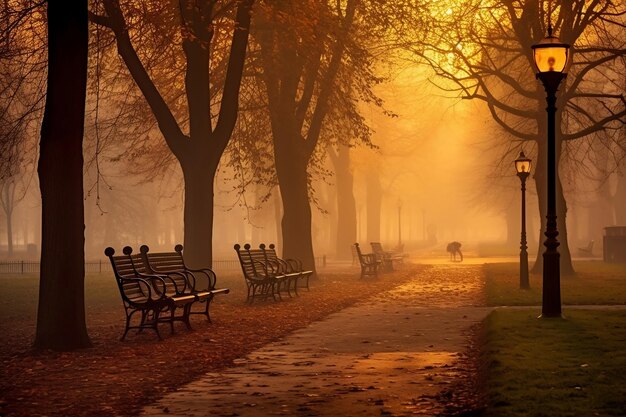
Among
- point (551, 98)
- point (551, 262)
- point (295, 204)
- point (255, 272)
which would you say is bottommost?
point (255, 272)

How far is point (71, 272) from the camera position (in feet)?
50.1

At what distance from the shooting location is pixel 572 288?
27172 millimetres

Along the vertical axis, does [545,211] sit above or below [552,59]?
below

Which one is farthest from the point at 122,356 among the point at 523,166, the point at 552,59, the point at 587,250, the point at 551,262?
the point at 587,250

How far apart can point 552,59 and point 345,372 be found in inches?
319

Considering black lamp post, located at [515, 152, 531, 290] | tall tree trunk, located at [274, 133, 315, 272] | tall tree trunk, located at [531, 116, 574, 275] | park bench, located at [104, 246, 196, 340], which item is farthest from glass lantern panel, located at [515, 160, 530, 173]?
park bench, located at [104, 246, 196, 340]

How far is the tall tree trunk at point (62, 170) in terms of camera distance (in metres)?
15.1

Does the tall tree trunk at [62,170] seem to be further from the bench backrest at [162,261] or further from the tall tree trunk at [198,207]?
the tall tree trunk at [198,207]

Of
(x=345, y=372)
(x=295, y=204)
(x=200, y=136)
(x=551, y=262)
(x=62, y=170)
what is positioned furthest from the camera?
(x=295, y=204)

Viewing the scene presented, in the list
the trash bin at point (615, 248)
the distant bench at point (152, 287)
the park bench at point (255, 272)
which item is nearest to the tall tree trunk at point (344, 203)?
the trash bin at point (615, 248)

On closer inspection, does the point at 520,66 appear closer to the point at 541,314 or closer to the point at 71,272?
the point at 541,314

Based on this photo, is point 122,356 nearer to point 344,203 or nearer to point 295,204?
point 295,204

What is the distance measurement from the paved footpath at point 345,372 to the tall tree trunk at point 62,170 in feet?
10.4

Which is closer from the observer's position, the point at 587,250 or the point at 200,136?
the point at 200,136
